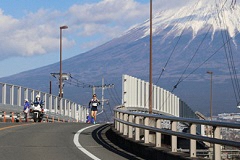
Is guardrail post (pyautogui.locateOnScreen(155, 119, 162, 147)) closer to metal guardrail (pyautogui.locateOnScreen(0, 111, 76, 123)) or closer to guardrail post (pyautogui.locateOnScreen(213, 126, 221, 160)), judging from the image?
guardrail post (pyautogui.locateOnScreen(213, 126, 221, 160))

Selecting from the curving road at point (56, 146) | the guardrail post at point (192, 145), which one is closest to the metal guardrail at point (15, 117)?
the curving road at point (56, 146)

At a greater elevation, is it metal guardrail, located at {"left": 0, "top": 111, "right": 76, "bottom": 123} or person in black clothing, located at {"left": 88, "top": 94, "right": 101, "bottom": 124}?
person in black clothing, located at {"left": 88, "top": 94, "right": 101, "bottom": 124}

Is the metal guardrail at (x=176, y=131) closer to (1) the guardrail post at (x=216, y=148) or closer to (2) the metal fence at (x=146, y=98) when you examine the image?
(1) the guardrail post at (x=216, y=148)

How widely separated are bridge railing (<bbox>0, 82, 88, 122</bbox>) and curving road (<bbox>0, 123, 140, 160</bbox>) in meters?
15.2

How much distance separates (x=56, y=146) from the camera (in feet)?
65.8

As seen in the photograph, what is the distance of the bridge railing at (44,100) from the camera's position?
41.5 meters

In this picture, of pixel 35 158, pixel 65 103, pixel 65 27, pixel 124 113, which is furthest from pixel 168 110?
pixel 35 158

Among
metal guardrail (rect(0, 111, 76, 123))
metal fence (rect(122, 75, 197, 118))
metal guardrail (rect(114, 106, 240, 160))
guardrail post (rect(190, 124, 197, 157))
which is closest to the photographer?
metal guardrail (rect(114, 106, 240, 160))

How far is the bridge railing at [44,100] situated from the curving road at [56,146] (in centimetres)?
1521

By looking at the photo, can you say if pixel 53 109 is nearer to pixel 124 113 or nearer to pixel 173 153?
pixel 124 113

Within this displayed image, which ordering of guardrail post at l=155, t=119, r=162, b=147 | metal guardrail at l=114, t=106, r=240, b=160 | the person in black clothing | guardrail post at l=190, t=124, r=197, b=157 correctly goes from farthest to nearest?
the person in black clothing < guardrail post at l=155, t=119, r=162, b=147 < guardrail post at l=190, t=124, r=197, b=157 < metal guardrail at l=114, t=106, r=240, b=160

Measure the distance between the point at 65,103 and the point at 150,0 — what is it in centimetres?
974

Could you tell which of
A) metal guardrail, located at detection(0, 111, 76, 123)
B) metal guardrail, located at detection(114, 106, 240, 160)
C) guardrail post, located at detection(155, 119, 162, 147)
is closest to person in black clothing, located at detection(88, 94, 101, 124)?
metal guardrail, located at detection(0, 111, 76, 123)

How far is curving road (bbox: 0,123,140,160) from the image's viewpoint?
56.7 ft
